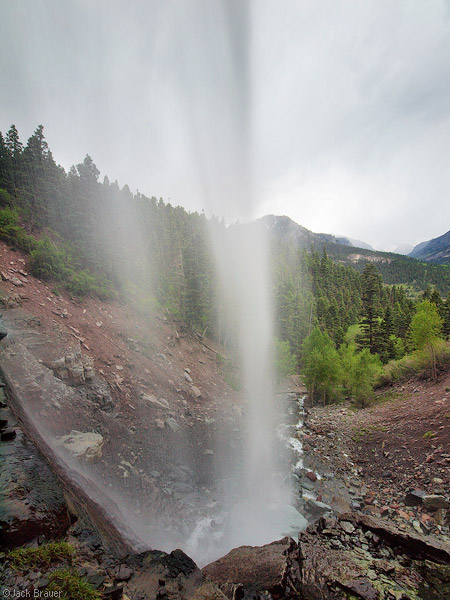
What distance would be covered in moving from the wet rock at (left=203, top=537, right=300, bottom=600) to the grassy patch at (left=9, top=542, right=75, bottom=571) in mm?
3316

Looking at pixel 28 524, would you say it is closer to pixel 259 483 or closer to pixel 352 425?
pixel 259 483

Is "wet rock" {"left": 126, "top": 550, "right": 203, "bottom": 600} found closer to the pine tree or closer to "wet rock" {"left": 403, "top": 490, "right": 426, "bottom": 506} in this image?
"wet rock" {"left": 403, "top": 490, "right": 426, "bottom": 506}

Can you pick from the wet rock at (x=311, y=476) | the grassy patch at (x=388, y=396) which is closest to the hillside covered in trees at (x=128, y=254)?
the grassy patch at (x=388, y=396)

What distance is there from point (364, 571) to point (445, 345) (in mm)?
21693

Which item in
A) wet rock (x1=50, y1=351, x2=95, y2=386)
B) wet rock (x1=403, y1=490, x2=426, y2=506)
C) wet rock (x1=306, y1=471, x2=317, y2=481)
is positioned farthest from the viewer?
wet rock (x1=306, y1=471, x2=317, y2=481)

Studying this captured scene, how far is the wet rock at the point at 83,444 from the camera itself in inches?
368

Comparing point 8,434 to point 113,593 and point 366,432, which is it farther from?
point 366,432

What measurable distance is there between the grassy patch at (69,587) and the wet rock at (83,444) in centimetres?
702

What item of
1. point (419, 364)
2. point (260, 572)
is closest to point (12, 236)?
point (260, 572)

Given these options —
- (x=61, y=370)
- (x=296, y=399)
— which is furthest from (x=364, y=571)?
(x=296, y=399)

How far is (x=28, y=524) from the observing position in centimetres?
398

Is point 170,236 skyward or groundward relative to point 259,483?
skyward

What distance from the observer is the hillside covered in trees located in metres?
24.6

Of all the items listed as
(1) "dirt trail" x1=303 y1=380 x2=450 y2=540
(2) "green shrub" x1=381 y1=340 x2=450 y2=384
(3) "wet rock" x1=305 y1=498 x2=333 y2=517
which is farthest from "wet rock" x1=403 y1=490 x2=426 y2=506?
(2) "green shrub" x1=381 y1=340 x2=450 y2=384
